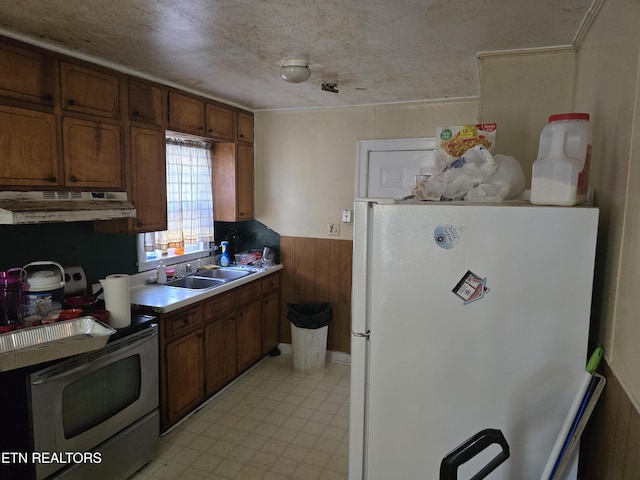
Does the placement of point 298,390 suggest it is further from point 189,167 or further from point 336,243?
point 189,167

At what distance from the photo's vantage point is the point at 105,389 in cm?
213

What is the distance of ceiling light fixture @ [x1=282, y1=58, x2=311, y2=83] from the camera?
235 cm

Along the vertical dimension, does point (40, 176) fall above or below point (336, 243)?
above

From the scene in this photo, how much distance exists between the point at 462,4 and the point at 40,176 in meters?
2.10

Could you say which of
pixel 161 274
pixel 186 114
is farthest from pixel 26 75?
pixel 161 274

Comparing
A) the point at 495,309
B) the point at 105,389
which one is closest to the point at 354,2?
the point at 495,309

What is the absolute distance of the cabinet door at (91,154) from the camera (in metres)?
2.25

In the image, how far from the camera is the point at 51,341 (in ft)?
6.33

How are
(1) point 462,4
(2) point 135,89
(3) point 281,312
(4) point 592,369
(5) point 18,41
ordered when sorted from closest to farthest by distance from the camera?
(4) point 592,369
(1) point 462,4
(5) point 18,41
(2) point 135,89
(3) point 281,312

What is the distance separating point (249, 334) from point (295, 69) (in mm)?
2195

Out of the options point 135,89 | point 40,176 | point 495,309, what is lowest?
point 495,309

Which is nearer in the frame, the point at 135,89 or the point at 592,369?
the point at 592,369

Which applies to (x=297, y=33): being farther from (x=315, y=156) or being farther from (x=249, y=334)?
(x=249, y=334)

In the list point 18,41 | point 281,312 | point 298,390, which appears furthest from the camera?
point 281,312
